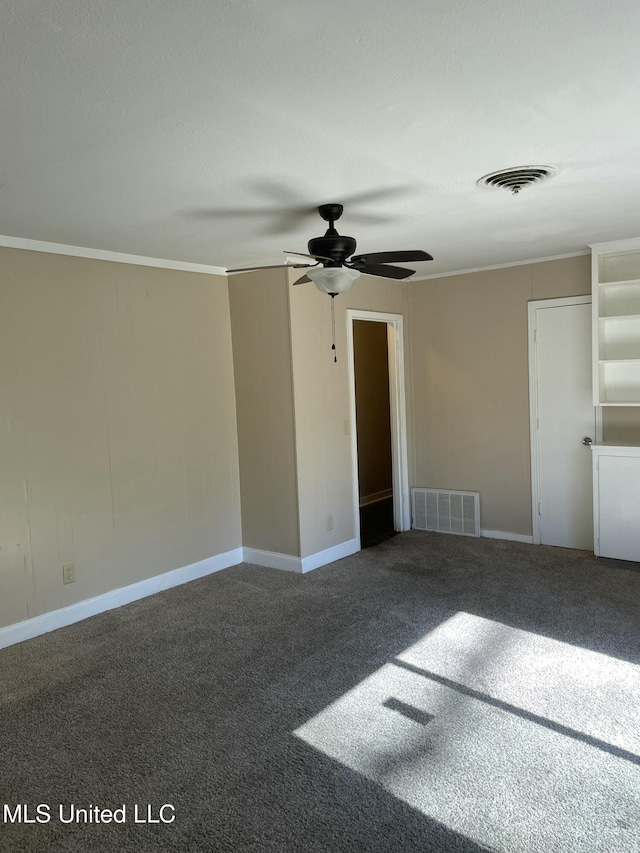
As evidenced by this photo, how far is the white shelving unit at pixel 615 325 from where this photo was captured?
15.2 feet

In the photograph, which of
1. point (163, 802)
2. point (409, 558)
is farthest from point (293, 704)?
point (409, 558)

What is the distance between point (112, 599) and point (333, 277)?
2.67m

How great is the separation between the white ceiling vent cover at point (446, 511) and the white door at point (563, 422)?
0.57 m

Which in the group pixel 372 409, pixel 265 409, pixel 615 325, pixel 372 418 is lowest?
pixel 372 418

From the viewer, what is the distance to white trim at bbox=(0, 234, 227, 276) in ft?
12.2

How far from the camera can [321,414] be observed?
5012mm

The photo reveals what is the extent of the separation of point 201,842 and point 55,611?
7.50ft

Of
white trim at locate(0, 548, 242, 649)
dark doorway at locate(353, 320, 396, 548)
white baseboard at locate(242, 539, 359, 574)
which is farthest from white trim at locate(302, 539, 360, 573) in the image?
dark doorway at locate(353, 320, 396, 548)

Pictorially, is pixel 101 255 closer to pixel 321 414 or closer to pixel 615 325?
pixel 321 414

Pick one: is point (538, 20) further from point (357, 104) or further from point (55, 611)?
point (55, 611)

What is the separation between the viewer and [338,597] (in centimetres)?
427

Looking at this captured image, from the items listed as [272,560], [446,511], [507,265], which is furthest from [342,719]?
[507,265]

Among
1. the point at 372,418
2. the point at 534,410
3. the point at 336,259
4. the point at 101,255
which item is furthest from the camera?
the point at 372,418

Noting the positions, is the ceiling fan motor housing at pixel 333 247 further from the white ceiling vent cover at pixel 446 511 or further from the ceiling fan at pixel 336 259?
the white ceiling vent cover at pixel 446 511
